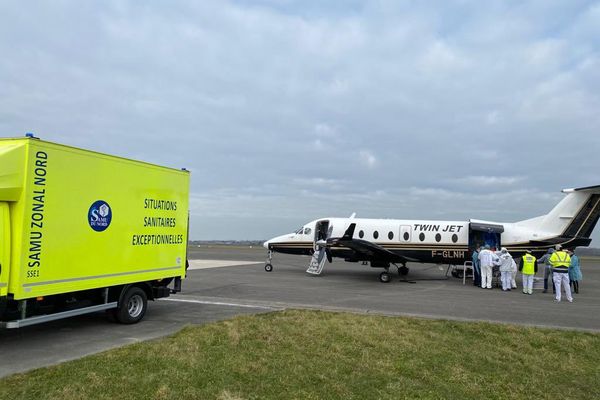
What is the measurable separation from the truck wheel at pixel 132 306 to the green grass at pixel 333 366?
6.03 feet

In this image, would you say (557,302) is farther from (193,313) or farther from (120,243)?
(120,243)

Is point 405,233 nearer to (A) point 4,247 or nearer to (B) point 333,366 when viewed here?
(B) point 333,366

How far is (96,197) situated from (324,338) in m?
5.34

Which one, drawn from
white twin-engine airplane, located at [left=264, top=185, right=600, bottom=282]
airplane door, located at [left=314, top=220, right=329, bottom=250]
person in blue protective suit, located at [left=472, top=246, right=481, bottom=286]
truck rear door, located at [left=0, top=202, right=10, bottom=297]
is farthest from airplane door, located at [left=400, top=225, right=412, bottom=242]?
truck rear door, located at [left=0, top=202, right=10, bottom=297]

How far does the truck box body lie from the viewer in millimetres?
7277

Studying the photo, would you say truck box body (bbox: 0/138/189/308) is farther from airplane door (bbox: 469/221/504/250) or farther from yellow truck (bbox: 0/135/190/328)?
airplane door (bbox: 469/221/504/250)

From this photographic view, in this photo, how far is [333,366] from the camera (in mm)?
6789

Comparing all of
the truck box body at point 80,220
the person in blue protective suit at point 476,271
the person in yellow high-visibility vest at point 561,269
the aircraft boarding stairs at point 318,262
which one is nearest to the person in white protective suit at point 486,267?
the person in blue protective suit at point 476,271

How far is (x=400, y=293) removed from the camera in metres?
16.4

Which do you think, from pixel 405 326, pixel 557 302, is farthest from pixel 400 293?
pixel 405 326

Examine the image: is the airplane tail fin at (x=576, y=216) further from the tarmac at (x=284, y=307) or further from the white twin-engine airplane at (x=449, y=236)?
the tarmac at (x=284, y=307)

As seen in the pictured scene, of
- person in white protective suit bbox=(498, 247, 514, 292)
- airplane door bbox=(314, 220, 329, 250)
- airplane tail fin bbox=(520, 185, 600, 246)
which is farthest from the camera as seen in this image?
airplane door bbox=(314, 220, 329, 250)

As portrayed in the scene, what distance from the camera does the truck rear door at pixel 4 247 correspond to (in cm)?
711

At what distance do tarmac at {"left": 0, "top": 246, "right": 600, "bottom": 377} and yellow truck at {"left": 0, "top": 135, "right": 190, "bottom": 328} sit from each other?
24.3 inches
